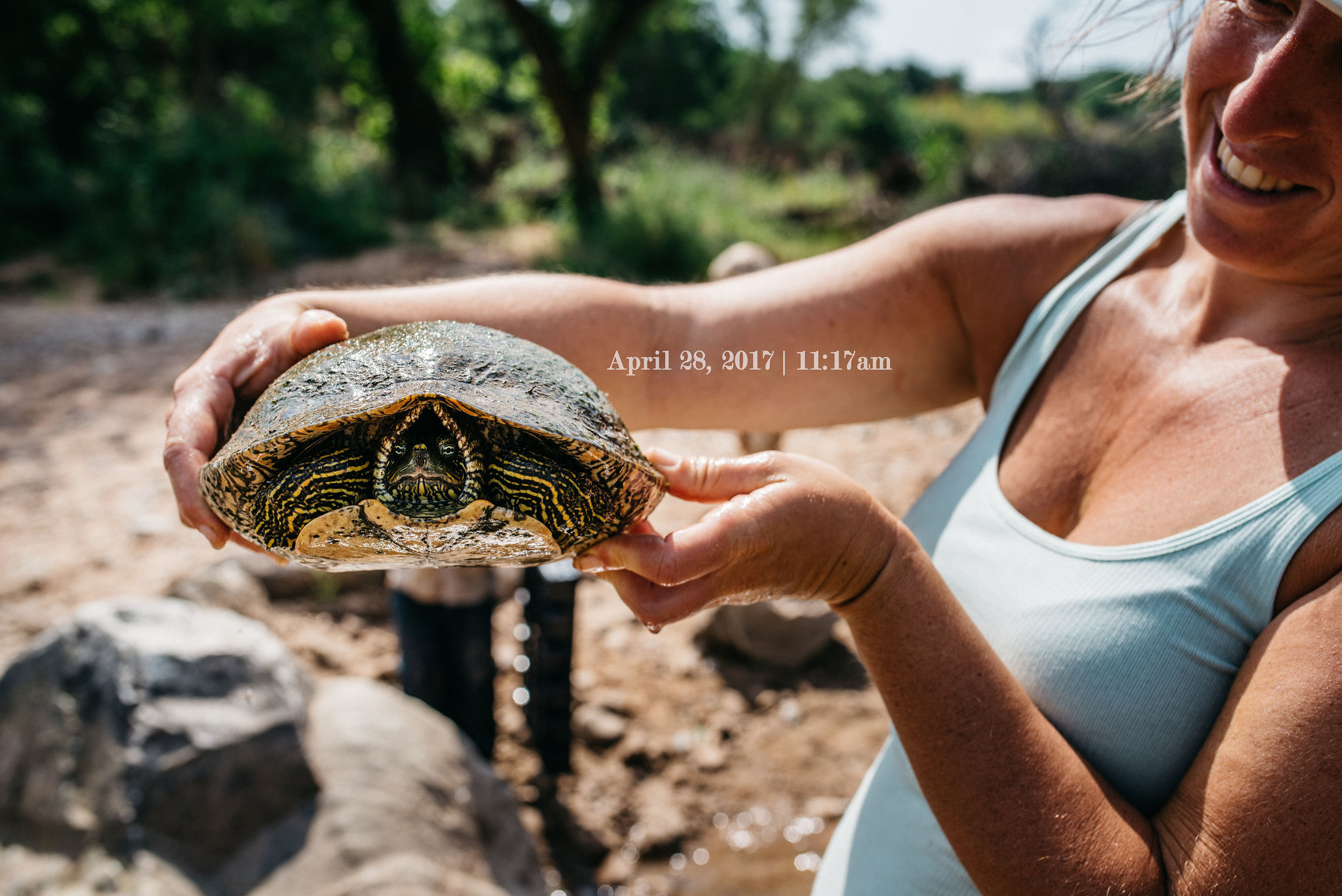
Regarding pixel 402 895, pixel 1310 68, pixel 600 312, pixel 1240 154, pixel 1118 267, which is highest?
pixel 1310 68

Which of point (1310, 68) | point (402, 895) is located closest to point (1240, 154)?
point (1310, 68)

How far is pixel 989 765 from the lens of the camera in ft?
3.63

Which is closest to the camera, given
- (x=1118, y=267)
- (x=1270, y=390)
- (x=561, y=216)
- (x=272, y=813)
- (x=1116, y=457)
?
(x=1270, y=390)

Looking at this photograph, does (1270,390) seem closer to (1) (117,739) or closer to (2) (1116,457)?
(2) (1116,457)

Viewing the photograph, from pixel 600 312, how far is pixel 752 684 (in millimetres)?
2693

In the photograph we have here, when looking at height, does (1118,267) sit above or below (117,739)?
above

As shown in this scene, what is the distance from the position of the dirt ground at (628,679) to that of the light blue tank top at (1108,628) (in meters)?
1.86

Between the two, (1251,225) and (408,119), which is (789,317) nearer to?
(1251,225)

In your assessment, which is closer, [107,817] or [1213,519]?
[1213,519]

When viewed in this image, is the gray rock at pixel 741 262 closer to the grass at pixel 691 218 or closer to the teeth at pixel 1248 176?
the grass at pixel 691 218

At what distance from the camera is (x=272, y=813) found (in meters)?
2.25

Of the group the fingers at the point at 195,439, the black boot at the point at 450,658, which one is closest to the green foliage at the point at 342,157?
the fingers at the point at 195,439

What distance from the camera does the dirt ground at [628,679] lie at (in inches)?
122

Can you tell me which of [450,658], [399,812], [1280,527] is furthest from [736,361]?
[450,658]
